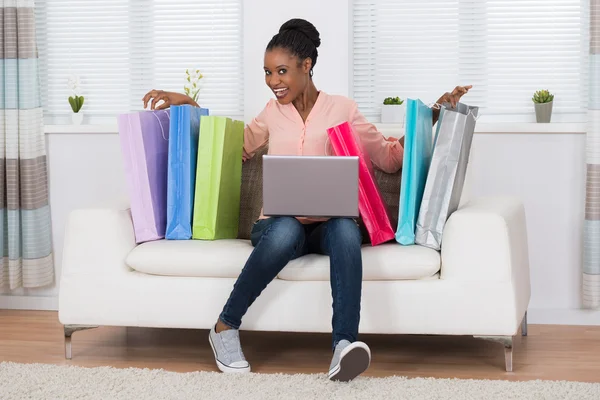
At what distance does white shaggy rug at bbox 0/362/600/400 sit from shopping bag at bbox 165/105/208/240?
55 cm

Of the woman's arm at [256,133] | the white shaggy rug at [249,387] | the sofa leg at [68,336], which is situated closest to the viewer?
the white shaggy rug at [249,387]

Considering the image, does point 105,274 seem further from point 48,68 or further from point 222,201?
point 48,68

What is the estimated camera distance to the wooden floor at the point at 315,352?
9.05 feet

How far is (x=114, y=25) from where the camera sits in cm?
396

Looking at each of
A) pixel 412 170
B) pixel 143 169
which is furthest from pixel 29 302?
pixel 412 170

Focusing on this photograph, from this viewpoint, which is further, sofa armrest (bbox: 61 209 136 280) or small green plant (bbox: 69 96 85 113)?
small green plant (bbox: 69 96 85 113)

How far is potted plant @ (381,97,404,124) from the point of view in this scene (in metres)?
3.63

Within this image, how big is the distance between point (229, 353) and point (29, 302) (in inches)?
61.8

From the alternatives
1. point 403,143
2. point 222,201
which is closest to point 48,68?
point 222,201

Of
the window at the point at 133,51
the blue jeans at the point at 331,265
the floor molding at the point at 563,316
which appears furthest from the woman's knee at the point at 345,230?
the window at the point at 133,51

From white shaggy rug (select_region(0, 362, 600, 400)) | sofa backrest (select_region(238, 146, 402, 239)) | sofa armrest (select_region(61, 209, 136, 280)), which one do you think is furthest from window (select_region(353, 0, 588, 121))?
white shaggy rug (select_region(0, 362, 600, 400))

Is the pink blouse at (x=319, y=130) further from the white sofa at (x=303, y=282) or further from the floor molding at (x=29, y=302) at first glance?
the floor molding at (x=29, y=302)

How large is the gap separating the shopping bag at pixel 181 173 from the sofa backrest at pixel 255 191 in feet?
1.05

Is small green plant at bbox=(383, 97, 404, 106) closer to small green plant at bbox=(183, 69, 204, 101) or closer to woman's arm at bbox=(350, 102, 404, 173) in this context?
woman's arm at bbox=(350, 102, 404, 173)
